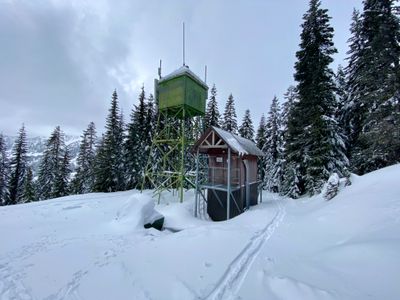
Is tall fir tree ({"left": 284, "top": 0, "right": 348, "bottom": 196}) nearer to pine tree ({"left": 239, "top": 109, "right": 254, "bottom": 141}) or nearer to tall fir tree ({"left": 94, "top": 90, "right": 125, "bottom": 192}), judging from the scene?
pine tree ({"left": 239, "top": 109, "right": 254, "bottom": 141})

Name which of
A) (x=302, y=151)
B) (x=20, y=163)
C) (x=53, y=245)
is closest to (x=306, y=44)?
(x=302, y=151)

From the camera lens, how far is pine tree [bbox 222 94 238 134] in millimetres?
27609

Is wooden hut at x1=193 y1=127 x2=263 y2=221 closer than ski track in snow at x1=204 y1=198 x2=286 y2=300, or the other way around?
ski track in snow at x1=204 y1=198 x2=286 y2=300

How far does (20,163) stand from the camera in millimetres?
25859

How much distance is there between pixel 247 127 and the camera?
1141 inches

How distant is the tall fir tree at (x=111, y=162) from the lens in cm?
2166

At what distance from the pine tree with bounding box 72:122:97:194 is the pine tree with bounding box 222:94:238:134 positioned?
17989 mm

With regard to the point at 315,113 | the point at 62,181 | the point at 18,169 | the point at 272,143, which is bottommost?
the point at 62,181

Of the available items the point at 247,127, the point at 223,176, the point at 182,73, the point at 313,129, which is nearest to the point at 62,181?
the point at 182,73

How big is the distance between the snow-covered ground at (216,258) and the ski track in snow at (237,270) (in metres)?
0.02

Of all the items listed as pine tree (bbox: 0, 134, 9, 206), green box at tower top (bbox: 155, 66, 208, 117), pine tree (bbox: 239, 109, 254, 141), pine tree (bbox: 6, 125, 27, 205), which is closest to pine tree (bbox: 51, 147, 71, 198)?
pine tree (bbox: 6, 125, 27, 205)

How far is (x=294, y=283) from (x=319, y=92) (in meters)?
13.6

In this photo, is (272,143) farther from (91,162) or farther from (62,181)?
(62,181)

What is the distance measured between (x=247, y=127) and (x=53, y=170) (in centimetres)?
2624
